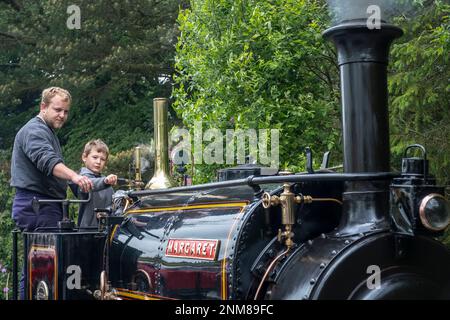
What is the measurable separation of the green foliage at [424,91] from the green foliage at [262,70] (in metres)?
0.82

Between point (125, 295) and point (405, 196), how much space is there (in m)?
1.81

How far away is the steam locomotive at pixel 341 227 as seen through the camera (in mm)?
2695

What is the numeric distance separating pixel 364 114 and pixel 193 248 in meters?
1.03

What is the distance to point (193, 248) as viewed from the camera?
3107 millimetres

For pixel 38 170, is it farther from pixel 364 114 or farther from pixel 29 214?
pixel 364 114

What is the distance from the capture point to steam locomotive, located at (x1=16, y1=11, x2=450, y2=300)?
270cm

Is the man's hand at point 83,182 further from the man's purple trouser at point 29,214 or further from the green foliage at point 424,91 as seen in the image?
the green foliage at point 424,91

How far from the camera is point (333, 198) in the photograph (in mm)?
3064

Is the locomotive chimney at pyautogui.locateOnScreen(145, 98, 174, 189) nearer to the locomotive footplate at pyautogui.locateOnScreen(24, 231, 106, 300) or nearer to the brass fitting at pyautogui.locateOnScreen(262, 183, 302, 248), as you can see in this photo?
the locomotive footplate at pyautogui.locateOnScreen(24, 231, 106, 300)

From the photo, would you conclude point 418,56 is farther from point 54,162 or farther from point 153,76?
point 153,76

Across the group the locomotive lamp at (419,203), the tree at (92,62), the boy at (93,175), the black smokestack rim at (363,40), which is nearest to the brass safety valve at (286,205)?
the locomotive lamp at (419,203)

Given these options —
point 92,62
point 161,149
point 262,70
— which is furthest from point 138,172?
point 92,62

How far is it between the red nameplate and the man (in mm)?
1379
